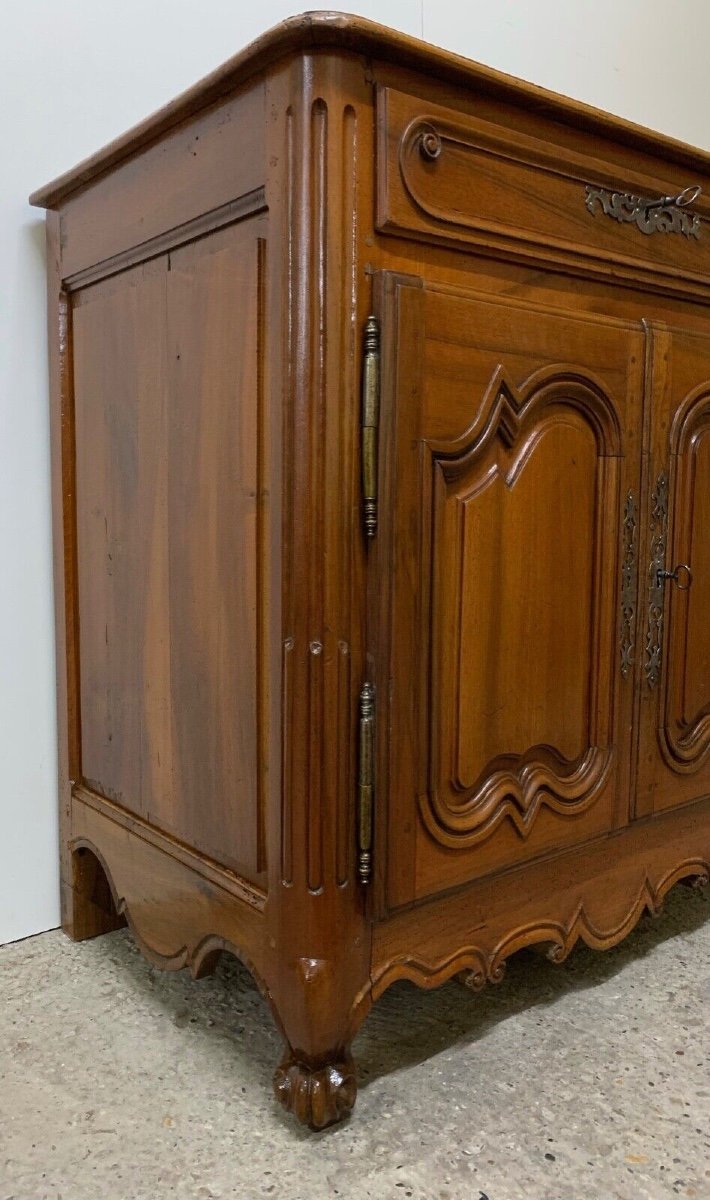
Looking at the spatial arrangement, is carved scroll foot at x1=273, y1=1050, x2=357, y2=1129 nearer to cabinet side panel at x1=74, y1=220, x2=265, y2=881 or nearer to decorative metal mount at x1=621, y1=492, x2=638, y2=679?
cabinet side panel at x1=74, y1=220, x2=265, y2=881

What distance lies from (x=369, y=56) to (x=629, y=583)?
0.60 m

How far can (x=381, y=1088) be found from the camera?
1.00 meters

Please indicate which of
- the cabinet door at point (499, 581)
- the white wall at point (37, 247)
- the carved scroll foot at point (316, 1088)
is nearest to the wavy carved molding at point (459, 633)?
the cabinet door at point (499, 581)

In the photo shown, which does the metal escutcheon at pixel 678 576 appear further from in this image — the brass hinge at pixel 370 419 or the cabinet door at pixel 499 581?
the brass hinge at pixel 370 419

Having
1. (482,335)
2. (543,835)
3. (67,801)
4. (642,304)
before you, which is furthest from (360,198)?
(67,801)

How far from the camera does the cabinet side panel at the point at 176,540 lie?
0.95 meters

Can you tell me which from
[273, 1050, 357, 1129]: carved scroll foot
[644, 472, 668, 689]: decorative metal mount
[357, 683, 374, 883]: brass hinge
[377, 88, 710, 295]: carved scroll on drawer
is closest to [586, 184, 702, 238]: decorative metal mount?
[377, 88, 710, 295]: carved scroll on drawer

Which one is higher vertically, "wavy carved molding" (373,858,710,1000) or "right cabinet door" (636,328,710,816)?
"right cabinet door" (636,328,710,816)

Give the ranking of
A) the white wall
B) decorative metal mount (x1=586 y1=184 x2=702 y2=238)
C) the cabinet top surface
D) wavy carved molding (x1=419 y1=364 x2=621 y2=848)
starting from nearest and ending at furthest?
the cabinet top surface → wavy carved molding (x1=419 y1=364 x2=621 y2=848) → decorative metal mount (x1=586 y1=184 x2=702 y2=238) → the white wall

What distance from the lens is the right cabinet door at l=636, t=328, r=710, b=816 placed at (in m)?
1.14

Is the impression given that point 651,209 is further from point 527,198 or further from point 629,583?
point 629,583

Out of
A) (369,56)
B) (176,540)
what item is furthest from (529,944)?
(369,56)

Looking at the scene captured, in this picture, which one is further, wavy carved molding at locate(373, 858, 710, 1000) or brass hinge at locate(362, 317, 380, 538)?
wavy carved molding at locate(373, 858, 710, 1000)

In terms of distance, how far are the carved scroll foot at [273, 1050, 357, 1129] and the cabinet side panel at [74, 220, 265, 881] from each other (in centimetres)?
18
